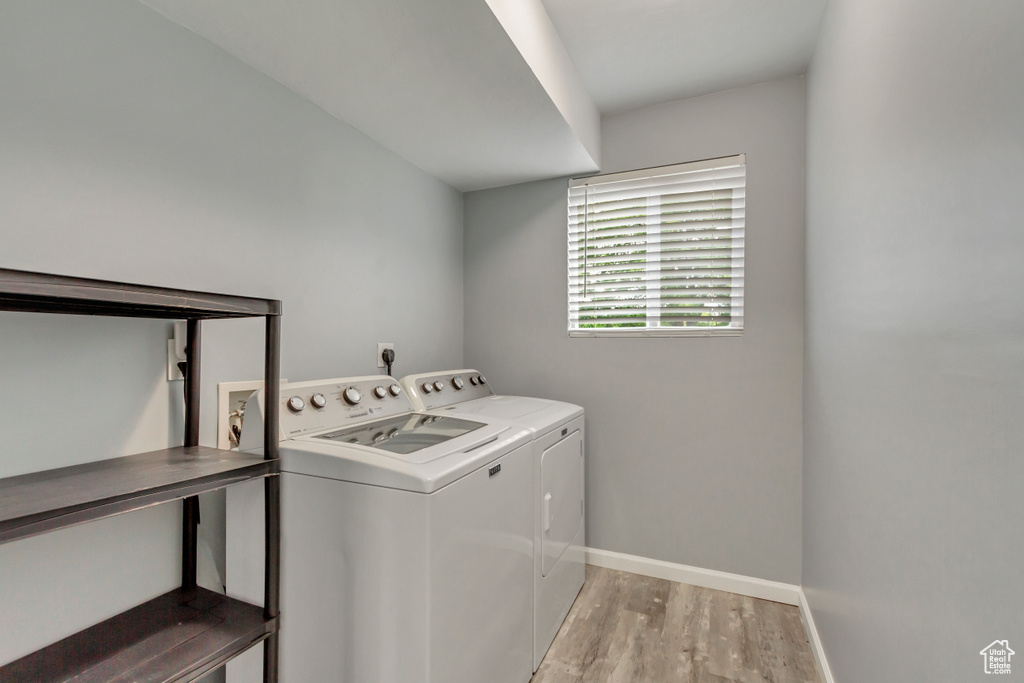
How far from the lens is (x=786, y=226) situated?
204 centimetres

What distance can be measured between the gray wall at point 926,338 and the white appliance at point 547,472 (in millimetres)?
927

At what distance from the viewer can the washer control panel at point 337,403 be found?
1.38 metres

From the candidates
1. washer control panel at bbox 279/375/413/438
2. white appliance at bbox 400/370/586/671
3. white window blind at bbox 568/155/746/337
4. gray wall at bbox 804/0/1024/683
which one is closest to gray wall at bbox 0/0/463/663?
washer control panel at bbox 279/375/413/438

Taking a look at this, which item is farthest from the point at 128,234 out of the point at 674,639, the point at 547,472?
the point at 674,639

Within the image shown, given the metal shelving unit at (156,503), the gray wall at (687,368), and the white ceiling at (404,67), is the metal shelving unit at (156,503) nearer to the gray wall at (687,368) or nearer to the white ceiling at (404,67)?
the white ceiling at (404,67)

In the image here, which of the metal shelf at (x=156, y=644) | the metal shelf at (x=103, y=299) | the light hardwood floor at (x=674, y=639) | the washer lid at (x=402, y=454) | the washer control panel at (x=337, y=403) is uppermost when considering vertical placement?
the metal shelf at (x=103, y=299)

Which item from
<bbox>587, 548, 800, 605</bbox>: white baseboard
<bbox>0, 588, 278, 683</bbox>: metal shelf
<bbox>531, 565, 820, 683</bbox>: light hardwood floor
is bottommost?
<bbox>531, 565, 820, 683</bbox>: light hardwood floor

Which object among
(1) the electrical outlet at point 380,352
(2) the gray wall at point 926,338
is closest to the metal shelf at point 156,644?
(1) the electrical outlet at point 380,352

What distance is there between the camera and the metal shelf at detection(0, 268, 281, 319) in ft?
2.31

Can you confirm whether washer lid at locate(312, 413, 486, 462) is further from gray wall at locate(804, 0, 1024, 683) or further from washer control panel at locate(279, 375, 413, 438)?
gray wall at locate(804, 0, 1024, 683)

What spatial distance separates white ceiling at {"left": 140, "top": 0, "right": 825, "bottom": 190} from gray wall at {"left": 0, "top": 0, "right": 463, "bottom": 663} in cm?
18

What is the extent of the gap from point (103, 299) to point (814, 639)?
2.42 m

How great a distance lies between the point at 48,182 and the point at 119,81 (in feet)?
1.05

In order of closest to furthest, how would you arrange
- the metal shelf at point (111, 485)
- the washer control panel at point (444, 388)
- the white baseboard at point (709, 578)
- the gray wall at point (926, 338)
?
the gray wall at point (926, 338) → the metal shelf at point (111, 485) → the washer control panel at point (444, 388) → the white baseboard at point (709, 578)
